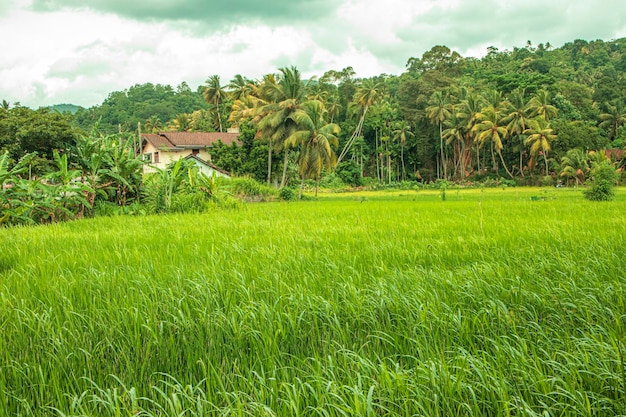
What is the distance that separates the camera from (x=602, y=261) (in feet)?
12.7

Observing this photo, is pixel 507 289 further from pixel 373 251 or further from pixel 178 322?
pixel 178 322

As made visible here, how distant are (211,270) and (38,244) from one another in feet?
11.0

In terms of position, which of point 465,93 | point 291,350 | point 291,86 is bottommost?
point 291,350

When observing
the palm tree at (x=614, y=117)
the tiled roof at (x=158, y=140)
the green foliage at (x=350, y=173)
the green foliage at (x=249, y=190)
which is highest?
the palm tree at (x=614, y=117)

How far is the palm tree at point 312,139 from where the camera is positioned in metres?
29.5

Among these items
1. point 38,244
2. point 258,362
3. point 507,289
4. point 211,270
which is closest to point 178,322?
point 258,362

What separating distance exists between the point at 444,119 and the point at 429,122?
4091 millimetres

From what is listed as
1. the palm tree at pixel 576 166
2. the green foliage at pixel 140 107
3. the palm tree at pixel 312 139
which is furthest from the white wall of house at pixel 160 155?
the palm tree at pixel 576 166

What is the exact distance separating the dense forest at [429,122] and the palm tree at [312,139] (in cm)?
7

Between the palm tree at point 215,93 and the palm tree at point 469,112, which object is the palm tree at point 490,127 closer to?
the palm tree at point 469,112

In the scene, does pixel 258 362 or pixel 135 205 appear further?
pixel 135 205

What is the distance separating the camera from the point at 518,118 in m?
46.5

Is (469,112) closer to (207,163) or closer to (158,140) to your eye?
(207,163)

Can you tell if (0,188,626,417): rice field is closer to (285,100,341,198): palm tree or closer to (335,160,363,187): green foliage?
(285,100,341,198): palm tree
